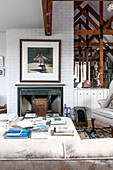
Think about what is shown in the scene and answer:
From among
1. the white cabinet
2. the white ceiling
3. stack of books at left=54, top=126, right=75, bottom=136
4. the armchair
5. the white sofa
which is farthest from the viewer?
the white cabinet

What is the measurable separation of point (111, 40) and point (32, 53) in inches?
205

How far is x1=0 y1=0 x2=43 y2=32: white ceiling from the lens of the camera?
2.94m

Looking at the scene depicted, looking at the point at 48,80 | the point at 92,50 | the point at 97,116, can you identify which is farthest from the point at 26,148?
the point at 92,50

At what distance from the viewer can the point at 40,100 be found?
14.7ft

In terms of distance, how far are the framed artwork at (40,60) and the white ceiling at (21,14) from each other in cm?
49

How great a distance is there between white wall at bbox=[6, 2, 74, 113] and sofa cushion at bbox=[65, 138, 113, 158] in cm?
375

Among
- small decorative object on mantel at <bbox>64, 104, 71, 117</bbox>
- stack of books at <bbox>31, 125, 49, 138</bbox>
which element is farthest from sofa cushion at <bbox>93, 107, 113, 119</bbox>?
stack of books at <bbox>31, 125, 49, 138</bbox>

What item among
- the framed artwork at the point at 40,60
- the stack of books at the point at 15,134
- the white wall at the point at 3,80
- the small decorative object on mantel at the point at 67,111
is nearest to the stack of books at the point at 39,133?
the stack of books at the point at 15,134

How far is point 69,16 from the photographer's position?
4539 mm

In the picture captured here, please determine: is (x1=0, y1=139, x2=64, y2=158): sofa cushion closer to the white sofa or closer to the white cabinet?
the white sofa

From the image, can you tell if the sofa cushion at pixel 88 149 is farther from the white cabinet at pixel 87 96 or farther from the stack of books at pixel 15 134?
the white cabinet at pixel 87 96

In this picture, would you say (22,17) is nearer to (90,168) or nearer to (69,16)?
(69,16)

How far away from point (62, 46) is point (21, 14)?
1.45 m

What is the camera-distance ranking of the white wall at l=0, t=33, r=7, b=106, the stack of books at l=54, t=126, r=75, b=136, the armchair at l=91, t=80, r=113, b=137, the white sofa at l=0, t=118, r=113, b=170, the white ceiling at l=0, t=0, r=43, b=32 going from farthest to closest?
the white wall at l=0, t=33, r=7, b=106, the armchair at l=91, t=80, r=113, b=137, the white ceiling at l=0, t=0, r=43, b=32, the stack of books at l=54, t=126, r=75, b=136, the white sofa at l=0, t=118, r=113, b=170
